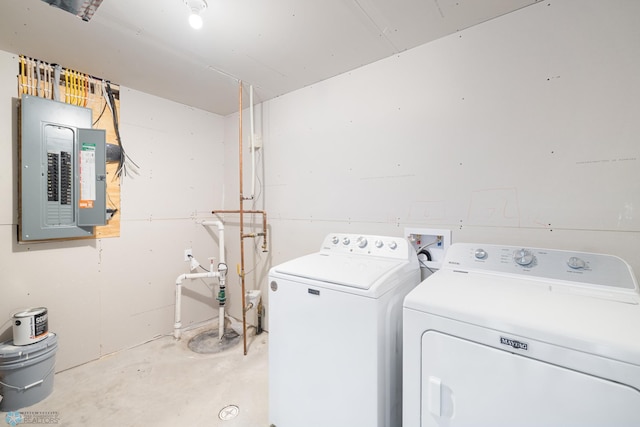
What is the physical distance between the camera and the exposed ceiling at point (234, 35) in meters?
1.45

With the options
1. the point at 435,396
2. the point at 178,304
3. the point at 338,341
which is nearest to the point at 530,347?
the point at 435,396

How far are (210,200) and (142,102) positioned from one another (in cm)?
115

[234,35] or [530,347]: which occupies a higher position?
[234,35]

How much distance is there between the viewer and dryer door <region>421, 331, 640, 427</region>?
2.38 ft

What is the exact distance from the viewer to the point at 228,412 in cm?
172

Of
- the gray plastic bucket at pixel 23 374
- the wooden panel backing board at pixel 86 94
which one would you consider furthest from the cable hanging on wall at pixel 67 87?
the gray plastic bucket at pixel 23 374

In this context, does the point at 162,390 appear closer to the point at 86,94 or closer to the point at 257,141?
the point at 257,141

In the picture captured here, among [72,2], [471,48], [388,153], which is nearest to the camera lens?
[72,2]

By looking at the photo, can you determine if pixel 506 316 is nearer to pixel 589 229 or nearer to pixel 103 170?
pixel 589 229

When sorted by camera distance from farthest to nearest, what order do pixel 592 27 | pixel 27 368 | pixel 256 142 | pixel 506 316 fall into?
pixel 256 142, pixel 27 368, pixel 592 27, pixel 506 316

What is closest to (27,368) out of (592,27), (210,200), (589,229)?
(210,200)

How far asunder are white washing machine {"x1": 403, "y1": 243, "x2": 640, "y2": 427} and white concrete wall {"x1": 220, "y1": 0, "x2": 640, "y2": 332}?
0.28m

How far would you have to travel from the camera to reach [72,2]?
141 centimetres

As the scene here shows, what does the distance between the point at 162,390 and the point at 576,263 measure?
2651 millimetres
